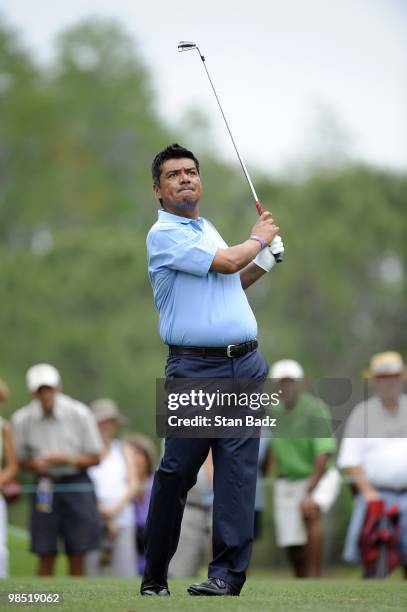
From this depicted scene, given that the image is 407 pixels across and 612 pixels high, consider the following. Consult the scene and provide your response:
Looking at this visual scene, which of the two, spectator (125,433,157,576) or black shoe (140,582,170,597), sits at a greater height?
spectator (125,433,157,576)

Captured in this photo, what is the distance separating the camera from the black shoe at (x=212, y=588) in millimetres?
6949

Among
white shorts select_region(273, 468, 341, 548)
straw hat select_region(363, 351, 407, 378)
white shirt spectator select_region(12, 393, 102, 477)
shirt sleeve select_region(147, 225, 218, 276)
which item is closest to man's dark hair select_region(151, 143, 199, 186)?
shirt sleeve select_region(147, 225, 218, 276)

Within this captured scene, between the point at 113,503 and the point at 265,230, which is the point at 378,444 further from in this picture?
the point at 265,230

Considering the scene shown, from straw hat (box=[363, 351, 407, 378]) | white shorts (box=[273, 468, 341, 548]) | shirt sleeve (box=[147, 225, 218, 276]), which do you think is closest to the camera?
shirt sleeve (box=[147, 225, 218, 276])

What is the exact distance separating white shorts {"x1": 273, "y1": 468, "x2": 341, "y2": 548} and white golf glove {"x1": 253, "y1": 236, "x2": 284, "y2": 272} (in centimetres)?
527

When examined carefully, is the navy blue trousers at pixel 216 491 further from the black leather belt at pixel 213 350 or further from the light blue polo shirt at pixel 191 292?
the light blue polo shirt at pixel 191 292

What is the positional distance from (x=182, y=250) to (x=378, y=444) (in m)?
5.27

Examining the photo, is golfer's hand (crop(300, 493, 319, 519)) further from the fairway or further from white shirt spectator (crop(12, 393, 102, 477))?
the fairway

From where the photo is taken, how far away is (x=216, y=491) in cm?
705

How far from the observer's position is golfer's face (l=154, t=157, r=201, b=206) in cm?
716

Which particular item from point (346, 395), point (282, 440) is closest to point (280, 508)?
point (282, 440)

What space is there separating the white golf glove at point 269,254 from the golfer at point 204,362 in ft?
0.33

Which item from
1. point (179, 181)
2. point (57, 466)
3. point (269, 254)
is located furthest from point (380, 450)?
point (179, 181)

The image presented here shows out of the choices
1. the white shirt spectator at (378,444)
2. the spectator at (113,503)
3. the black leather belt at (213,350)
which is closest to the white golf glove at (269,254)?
the black leather belt at (213,350)
